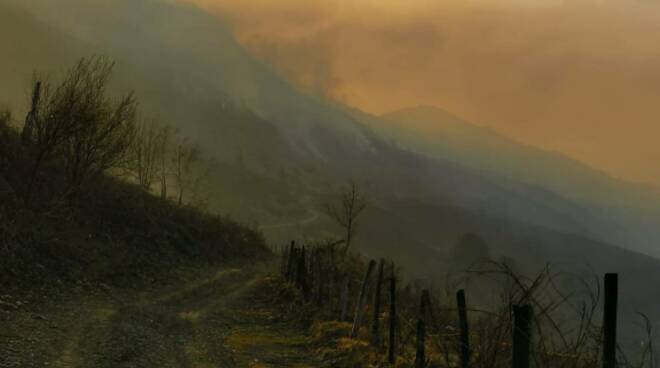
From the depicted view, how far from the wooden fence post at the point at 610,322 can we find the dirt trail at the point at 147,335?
1022cm

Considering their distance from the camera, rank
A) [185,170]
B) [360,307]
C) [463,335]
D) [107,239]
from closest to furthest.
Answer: [463,335] → [360,307] → [107,239] → [185,170]

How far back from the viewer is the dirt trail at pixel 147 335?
552 inches

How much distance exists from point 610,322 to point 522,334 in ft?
3.64

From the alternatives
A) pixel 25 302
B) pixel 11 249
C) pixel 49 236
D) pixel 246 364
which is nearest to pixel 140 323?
pixel 25 302

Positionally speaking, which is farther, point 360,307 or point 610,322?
point 360,307

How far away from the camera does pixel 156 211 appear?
153ft

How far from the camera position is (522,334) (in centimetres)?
783

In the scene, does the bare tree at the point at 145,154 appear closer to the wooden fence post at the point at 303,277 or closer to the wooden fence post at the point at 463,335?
the wooden fence post at the point at 303,277

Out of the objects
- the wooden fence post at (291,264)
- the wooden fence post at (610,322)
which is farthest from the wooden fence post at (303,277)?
the wooden fence post at (610,322)

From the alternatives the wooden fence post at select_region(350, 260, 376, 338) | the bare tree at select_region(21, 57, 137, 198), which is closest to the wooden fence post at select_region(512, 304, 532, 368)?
the wooden fence post at select_region(350, 260, 376, 338)

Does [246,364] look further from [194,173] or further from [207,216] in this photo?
[194,173]

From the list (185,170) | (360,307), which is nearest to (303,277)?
(360,307)

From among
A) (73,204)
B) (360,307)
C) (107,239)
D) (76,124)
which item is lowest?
(360,307)

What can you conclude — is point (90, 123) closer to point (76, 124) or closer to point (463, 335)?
point (76, 124)
